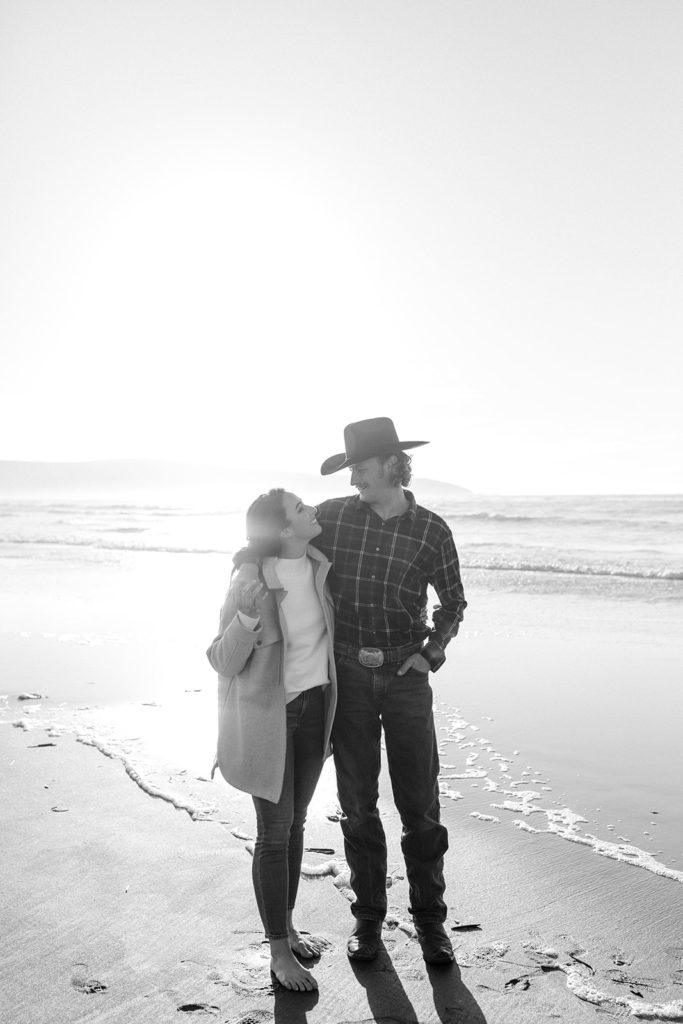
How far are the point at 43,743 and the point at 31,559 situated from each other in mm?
14316

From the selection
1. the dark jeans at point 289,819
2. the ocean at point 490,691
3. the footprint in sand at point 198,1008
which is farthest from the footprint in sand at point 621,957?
the footprint in sand at point 198,1008

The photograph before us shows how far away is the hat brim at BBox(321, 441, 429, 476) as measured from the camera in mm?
3412

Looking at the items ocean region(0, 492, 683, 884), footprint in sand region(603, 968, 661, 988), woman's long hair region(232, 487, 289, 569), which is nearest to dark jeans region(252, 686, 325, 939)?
woman's long hair region(232, 487, 289, 569)

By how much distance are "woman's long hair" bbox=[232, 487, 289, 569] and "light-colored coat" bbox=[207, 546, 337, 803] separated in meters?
0.04

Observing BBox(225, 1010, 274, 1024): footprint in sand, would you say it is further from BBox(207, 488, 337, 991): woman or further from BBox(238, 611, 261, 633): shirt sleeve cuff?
BBox(238, 611, 261, 633): shirt sleeve cuff

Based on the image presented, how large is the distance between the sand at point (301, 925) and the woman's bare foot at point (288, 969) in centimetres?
4

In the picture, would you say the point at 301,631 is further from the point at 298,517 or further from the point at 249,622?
the point at 298,517

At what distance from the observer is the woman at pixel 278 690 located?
2.98m

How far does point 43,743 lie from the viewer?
541 centimetres

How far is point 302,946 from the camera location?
10.1ft

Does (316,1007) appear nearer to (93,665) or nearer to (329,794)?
(329,794)

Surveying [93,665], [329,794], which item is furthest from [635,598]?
[329,794]

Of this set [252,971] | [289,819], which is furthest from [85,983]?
[289,819]

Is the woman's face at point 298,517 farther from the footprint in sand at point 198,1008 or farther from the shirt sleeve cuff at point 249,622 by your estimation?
the footprint in sand at point 198,1008
